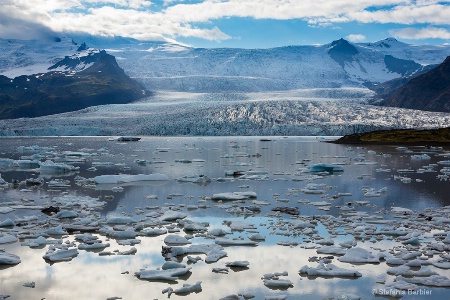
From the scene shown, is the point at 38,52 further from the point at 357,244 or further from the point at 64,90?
the point at 357,244

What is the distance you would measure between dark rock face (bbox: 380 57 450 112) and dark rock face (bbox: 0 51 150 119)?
5800 cm

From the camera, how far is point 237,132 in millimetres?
65000

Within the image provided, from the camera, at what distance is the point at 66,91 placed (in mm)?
126125

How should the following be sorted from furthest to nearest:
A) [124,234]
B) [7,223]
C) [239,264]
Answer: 1. [7,223]
2. [124,234]
3. [239,264]

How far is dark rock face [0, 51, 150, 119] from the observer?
381 ft

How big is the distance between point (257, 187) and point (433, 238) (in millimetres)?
7199

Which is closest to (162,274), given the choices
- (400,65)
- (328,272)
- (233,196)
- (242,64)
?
(328,272)

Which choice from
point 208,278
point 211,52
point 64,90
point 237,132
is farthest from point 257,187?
point 211,52

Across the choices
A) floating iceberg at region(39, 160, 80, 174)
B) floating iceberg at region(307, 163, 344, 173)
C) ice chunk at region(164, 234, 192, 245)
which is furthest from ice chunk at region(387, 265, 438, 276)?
floating iceberg at region(39, 160, 80, 174)

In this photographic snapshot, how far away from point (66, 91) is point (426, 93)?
91695mm

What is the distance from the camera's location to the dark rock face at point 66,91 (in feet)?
381

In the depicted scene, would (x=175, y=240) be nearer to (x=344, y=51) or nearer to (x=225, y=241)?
(x=225, y=241)

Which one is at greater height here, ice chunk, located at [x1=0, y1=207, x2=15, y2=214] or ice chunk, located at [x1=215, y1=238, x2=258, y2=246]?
ice chunk, located at [x1=215, y1=238, x2=258, y2=246]

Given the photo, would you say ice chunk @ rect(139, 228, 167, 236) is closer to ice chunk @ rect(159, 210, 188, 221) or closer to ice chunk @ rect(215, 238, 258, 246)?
ice chunk @ rect(159, 210, 188, 221)
